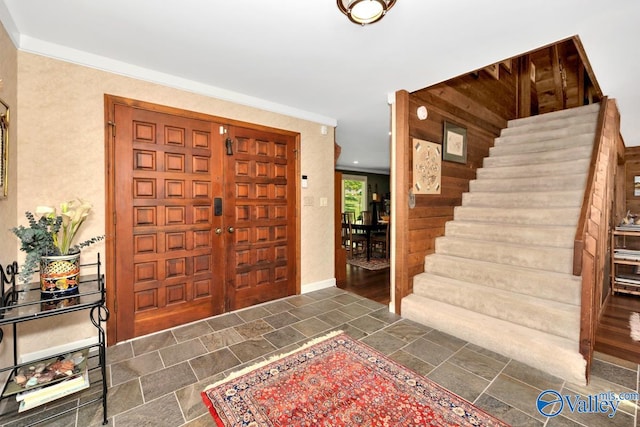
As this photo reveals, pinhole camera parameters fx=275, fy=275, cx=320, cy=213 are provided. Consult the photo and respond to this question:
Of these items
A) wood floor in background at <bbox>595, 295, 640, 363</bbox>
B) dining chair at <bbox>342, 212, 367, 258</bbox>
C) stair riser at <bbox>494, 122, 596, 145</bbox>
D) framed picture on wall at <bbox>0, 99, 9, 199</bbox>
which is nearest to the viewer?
framed picture on wall at <bbox>0, 99, 9, 199</bbox>

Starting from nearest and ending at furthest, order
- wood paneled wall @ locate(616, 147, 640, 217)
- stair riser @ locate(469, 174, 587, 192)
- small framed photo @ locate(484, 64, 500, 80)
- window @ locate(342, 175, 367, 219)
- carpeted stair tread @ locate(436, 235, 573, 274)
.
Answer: carpeted stair tread @ locate(436, 235, 573, 274) < stair riser @ locate(469, 174, 587, 192) < small framed photo @ locate(484, 64, 500, 80) < wood paneled wall @ locate(616, 147, 640, 217) < window @ locate(342, 175, 367, 219)

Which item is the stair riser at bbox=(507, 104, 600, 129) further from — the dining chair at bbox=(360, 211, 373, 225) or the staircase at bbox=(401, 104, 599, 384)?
the dining chair at bbox=(360, 211, 373, 225)

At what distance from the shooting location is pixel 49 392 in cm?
147

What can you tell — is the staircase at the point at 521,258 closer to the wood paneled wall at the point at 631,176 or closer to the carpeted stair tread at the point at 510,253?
the carpeted stair tread at the point at 510,253

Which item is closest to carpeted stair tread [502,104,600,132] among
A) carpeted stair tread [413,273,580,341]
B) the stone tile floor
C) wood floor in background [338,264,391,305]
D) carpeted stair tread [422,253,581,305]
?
carpeted stair tread [422,253,581,305]

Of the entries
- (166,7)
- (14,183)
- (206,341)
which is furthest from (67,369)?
(166,7)

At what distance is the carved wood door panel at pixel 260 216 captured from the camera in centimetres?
296

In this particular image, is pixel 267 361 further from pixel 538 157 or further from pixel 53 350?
pixel 538 157

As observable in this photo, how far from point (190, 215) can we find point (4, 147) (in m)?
1.26

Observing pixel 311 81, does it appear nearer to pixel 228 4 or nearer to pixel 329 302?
pixel 228 4

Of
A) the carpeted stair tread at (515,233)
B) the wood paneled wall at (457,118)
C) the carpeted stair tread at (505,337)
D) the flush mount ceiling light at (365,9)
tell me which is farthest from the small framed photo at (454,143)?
the flush mount ceiling light at (365,9)

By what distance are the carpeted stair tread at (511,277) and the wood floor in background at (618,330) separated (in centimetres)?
51

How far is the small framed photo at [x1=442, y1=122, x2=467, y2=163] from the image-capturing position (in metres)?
3.35

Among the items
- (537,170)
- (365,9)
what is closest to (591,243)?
(537,170)
